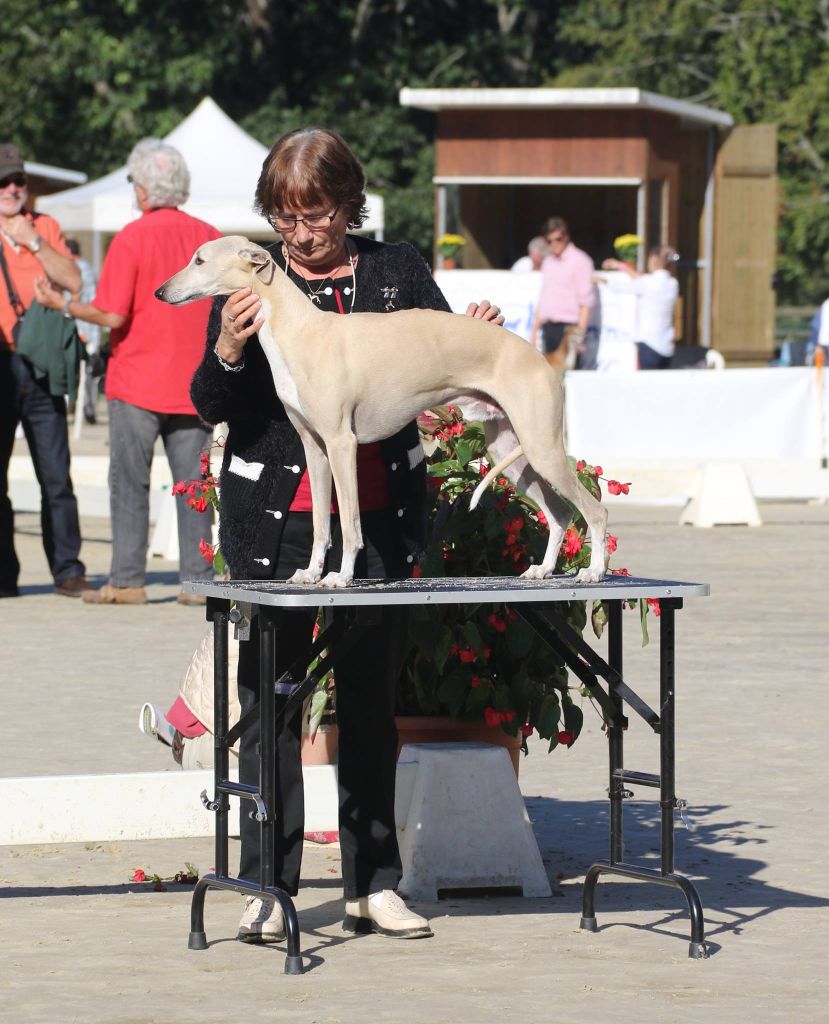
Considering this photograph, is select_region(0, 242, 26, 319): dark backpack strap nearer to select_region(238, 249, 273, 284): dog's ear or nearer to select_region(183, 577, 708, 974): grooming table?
select_region(183, 577, 708, 974): grooming table

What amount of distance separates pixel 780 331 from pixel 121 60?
14467 mm

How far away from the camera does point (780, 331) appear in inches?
1497

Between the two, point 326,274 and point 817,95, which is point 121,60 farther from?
point 326,274

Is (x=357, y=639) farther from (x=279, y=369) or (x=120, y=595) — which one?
(x=120, y=595)

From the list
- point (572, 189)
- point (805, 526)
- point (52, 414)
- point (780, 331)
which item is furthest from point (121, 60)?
point (52, 414)

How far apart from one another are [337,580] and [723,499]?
10.8m

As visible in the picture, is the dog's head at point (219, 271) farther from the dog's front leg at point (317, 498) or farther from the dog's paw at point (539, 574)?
the dog's paw at point (539, 574)

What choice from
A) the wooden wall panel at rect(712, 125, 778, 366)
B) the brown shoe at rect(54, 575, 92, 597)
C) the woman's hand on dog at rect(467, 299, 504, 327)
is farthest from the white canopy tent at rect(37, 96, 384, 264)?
the woman's hand on dog at rect(467, 299, 504, 327)

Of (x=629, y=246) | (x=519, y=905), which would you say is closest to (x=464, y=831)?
(x=519, y=905)

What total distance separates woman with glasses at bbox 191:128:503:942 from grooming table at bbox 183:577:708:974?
131mm

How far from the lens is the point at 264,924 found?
16.5ft

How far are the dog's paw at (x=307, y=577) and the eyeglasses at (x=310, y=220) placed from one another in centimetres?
82

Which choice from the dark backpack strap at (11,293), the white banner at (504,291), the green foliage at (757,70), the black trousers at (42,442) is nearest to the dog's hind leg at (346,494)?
the black trousers at (42,442)

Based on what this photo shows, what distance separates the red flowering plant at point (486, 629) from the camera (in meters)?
5.71
